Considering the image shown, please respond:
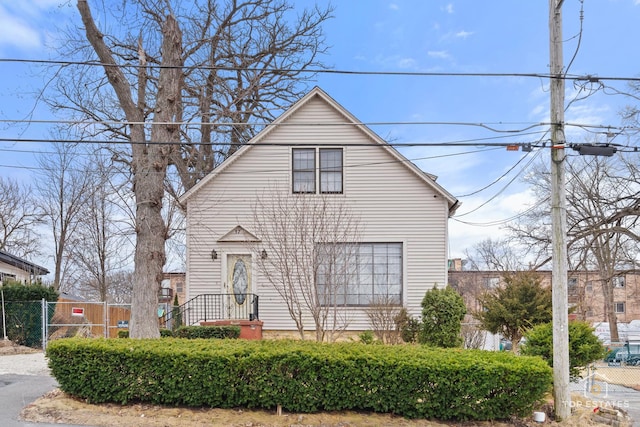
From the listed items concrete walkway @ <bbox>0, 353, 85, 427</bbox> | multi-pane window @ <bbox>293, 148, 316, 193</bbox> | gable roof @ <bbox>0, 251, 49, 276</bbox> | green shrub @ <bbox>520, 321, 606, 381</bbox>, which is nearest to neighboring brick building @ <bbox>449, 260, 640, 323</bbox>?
multi-pane window @ <bbox>293, 148, 316, 193</bbox>

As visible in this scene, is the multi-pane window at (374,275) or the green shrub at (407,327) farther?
the multi-pane window at (374,275)

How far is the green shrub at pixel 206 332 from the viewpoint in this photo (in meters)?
12.4

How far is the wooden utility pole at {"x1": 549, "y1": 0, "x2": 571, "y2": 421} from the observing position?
282 inches

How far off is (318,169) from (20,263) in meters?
16.1

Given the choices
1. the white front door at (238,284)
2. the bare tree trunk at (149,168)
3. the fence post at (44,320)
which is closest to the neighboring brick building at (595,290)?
the white front door at (238,284)

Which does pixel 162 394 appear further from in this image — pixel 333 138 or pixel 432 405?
pixel 333 138

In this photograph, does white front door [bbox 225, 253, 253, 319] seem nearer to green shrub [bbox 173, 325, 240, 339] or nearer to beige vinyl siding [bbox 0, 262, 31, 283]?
green shrub [bbox 173, 325, 240, 339]

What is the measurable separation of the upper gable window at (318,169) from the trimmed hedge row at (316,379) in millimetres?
7935

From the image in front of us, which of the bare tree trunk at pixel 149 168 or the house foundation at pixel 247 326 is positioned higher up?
the bare tree trunk at pixel 149 168

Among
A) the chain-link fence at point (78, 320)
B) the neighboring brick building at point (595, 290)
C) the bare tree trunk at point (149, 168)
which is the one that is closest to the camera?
the bare tree trunk at point (149, 168)

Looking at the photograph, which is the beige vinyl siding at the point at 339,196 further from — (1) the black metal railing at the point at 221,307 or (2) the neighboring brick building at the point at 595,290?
(2) the neighboring brick building at the point at 595,290

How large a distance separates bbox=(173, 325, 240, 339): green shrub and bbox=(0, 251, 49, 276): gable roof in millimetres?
12857

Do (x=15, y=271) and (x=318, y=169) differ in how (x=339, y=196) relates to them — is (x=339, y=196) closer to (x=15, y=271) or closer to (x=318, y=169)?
(x=318, y=169)

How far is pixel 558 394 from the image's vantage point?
7109 millimetres
